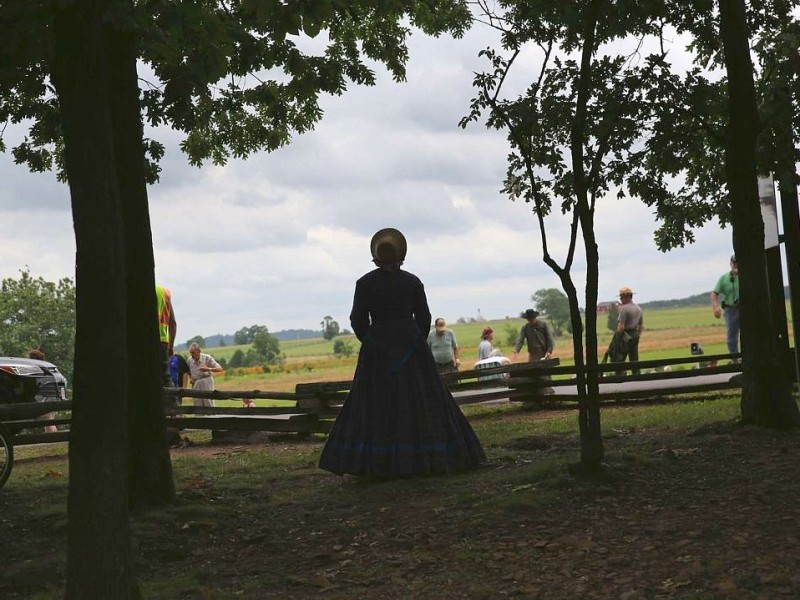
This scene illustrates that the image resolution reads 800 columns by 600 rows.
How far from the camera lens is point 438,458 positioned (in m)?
9.80

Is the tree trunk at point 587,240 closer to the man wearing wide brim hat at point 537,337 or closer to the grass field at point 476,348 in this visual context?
the man wearing wide brim hat at point 537,337

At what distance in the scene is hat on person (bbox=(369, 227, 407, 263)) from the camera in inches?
392

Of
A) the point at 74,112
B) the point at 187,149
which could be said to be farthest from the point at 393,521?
the point at 187,149

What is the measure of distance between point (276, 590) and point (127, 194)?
3.81m

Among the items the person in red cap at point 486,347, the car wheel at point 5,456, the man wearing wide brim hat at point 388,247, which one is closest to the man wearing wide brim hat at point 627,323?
the person in red cap at point 486,347

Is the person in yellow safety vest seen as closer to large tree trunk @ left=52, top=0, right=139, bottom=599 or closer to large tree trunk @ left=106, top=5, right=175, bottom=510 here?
large tree trunk @ left=106, top=5, right=175, bottom=510

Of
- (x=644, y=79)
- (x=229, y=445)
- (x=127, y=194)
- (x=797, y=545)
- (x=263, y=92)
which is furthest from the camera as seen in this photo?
(x=229, y=445)

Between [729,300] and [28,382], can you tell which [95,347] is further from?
[729,300]

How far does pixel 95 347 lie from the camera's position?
5.59 metres

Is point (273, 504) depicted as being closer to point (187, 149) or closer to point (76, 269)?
point (76, 269)

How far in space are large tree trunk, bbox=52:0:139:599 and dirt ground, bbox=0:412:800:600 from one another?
2.75 ft

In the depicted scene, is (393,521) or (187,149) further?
(187,149)

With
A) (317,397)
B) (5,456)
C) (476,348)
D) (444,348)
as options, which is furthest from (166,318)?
(476,348)

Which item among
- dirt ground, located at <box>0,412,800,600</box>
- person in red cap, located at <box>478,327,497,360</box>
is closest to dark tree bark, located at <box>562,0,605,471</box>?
dirt ground, located at <box>0,412,800,600</box>
